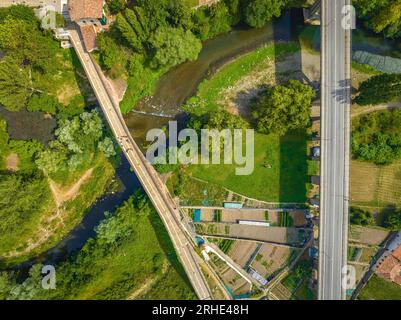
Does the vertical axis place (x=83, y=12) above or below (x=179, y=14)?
below

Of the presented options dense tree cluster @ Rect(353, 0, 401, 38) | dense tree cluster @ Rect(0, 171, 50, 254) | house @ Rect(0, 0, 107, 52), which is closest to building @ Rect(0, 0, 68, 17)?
house @ Rect(0, 0, 107, 52)

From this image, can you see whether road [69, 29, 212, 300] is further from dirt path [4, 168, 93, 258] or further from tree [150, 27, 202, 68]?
tree [150, 27, 202, 68]

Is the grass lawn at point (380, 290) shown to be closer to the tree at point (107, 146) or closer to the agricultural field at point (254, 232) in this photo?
the agricultural field at point (254, 232)

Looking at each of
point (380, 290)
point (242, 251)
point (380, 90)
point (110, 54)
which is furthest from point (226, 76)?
point (380, 290)

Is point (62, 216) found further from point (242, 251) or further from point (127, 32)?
point (127, 32)

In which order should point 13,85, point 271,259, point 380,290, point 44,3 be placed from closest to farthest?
point 380,290 → point 13,85 → point 271,259 → point 44,3
